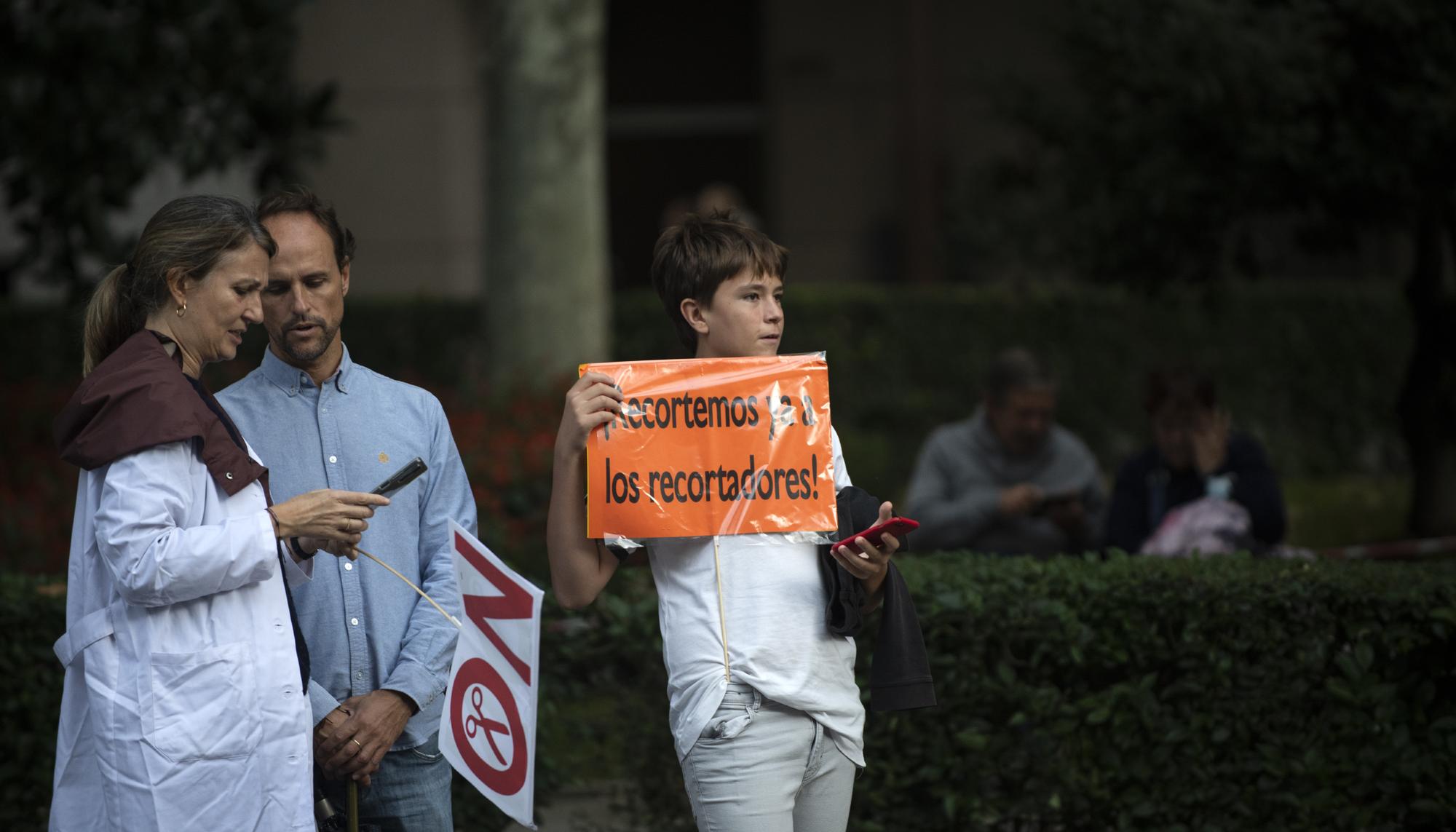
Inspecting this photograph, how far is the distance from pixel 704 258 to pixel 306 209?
0.96 m

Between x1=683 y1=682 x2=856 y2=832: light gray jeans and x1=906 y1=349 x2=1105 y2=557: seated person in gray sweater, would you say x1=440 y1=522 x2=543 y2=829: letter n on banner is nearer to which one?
x1=683 y1=682 x2=856 y2=832: light gray jeans

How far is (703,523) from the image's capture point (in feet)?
10.9

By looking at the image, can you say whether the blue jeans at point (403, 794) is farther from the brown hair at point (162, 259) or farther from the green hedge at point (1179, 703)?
the green hedge at point (1179, 703)

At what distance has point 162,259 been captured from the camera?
3129 mm

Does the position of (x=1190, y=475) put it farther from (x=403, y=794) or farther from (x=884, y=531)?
(x=403, y=794)

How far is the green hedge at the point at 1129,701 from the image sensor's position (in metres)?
4.74

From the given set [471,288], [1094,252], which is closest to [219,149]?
[1094,252]

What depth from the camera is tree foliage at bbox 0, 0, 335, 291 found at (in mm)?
7426

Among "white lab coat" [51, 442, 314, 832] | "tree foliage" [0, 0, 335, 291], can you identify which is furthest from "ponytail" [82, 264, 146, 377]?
"tree foliage" [0, 0, 335, 291]

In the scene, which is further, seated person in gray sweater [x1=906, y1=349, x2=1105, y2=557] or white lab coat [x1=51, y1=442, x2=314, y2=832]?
seated person in gray sweater [x1=906, y1=349, x2=1105, y2=557]

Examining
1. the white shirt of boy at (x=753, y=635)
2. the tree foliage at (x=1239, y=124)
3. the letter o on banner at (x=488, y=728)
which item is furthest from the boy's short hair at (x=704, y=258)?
the tree foliage at (x=1239, y=124)

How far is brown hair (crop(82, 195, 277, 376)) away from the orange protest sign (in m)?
0.77

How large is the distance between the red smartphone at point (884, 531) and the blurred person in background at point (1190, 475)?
3137mm

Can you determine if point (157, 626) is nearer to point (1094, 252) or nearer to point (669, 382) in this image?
point (669, 382)
